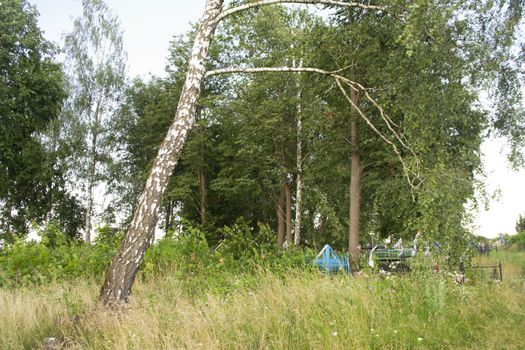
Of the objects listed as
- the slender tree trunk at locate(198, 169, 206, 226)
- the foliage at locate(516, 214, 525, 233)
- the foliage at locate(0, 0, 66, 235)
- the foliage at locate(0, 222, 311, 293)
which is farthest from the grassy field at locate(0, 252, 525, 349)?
the foliage at locate(516, 214, 525, 233)

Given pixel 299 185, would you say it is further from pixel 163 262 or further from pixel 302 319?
pixel 302 319

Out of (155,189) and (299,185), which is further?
(299,185)

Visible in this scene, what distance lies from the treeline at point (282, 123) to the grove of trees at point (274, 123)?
0.06 m

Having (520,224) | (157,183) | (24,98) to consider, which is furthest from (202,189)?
(520,224)

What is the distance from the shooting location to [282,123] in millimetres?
20891

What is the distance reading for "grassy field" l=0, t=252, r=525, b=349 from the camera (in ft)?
14.0

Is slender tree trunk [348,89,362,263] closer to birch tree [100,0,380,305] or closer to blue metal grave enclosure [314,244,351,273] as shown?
blue metal grave enclosure [314,244,351,273]

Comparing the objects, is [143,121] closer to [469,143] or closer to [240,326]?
[469,143]

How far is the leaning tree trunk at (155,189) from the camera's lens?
572cm

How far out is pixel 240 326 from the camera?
15.1 ft

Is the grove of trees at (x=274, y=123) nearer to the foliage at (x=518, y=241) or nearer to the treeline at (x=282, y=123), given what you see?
the treeline at (x=282, y=123)

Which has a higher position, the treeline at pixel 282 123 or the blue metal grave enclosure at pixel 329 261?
the treeline at pixel 282 123

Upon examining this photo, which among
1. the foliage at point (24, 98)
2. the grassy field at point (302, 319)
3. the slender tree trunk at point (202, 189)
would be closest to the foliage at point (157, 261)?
the grassy field at point (302, 319)

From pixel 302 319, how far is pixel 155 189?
2.62 m
